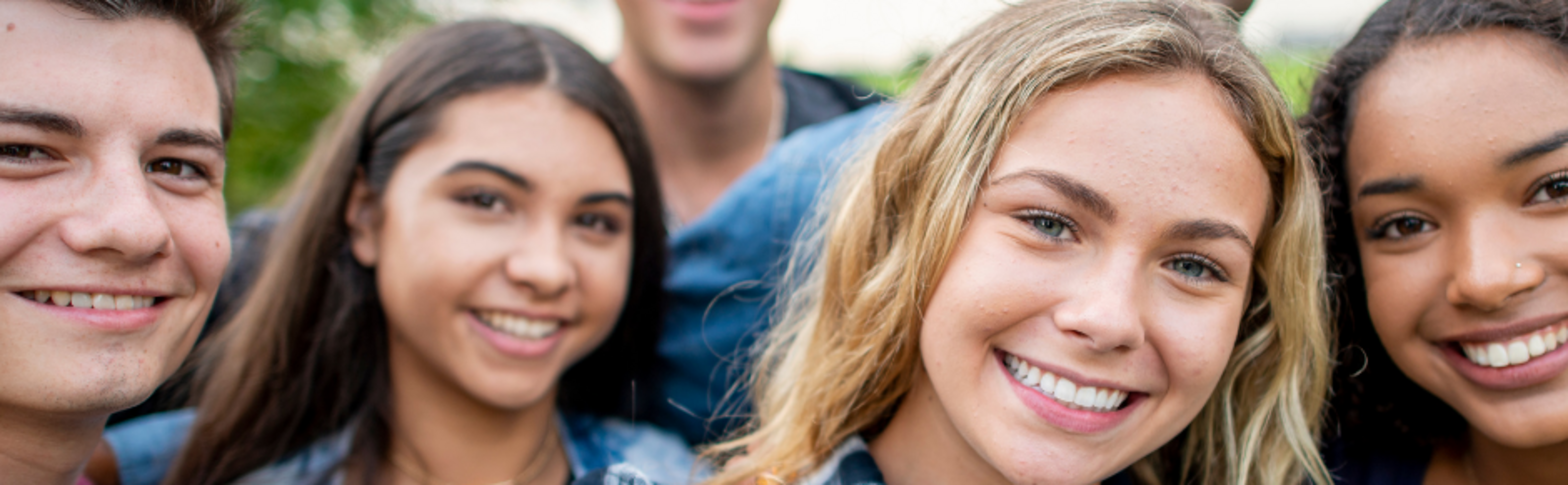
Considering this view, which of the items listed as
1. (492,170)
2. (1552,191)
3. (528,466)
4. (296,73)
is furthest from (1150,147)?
(296,73)

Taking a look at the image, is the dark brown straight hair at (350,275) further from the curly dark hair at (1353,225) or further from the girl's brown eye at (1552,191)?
the girl's brown eye at (1552,191)

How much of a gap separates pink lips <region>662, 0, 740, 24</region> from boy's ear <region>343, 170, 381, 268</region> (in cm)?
116

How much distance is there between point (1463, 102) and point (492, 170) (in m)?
1.98

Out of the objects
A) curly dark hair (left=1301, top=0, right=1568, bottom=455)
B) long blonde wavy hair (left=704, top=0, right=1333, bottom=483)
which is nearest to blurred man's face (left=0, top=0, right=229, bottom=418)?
long blonde wavy hair (left=704, top=0, right=1333, bottom=483)

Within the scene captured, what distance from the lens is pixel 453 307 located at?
8.02 ft

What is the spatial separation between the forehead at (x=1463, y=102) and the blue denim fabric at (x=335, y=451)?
1.67 m

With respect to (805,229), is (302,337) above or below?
below

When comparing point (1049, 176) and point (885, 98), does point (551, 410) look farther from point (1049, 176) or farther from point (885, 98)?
point (1049, 176)

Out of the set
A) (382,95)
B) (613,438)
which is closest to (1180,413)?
(613,438)

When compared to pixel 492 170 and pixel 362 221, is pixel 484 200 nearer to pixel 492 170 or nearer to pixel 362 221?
pixel 492 170

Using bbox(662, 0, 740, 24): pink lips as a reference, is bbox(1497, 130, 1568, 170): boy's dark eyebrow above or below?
above

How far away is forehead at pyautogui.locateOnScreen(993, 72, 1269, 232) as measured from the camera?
69.2 inches

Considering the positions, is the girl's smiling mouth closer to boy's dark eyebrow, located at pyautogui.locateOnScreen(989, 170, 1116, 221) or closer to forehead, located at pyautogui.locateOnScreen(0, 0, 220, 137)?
boy's dark eyebrow, located at pyautogui.locateOnScreen(989, 170, 1116, 221)

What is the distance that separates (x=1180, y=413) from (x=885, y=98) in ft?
3.30
